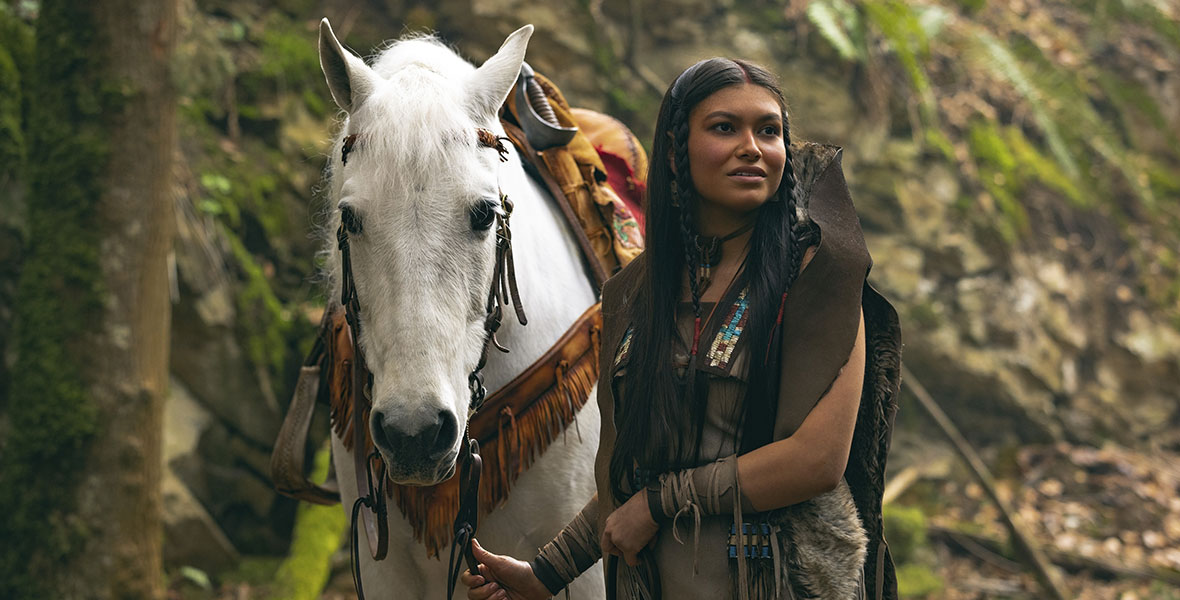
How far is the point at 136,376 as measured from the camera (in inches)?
153

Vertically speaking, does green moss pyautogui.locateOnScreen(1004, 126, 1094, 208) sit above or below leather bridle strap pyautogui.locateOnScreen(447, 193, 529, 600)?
below

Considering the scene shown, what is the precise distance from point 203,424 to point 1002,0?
788 cm

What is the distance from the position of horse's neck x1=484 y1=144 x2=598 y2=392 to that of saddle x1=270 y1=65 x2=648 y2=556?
5 centimetres

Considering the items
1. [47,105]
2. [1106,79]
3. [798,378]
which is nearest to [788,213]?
[798,378]

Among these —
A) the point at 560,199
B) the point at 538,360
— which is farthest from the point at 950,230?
the point at 538,360

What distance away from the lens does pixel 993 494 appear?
5859 millimetres

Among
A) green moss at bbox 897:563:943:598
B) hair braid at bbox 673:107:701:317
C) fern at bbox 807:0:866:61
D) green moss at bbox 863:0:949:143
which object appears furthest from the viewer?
green moss at bbox 863:0:949:143

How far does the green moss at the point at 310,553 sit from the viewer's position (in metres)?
4.33

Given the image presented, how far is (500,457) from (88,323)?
2.38 metres

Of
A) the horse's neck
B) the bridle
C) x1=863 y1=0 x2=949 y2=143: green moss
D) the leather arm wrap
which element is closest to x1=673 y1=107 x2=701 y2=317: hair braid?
the leather arm wrap

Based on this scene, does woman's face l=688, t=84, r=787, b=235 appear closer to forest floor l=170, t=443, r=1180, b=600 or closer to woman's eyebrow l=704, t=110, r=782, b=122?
→ woman's eyebrow l=704, t=110, r=782, b=122

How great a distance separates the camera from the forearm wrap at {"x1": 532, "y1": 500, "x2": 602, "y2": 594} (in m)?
1.95

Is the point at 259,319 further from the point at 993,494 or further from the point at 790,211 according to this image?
the point at 993,494

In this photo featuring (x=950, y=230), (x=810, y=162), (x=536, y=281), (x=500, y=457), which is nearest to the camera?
(x=810, y=162)
